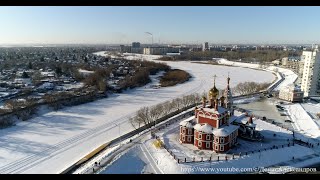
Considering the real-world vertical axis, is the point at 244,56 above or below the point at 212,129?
above

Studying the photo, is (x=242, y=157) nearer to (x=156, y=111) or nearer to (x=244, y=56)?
(x=156, y=111)

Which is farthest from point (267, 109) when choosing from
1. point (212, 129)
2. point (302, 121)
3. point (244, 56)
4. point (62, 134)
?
point (244, 56)

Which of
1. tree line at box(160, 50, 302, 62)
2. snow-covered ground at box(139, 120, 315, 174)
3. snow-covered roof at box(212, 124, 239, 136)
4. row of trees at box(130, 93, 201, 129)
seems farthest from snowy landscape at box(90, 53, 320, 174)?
tree line at box(160, 50, 302, 62)

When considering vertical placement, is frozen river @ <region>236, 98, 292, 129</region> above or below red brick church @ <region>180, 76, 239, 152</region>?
below

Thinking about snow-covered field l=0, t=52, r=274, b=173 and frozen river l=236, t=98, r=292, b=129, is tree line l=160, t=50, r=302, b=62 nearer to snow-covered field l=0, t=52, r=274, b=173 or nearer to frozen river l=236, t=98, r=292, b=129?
frozen river l=236, t=98, r=292, b=129

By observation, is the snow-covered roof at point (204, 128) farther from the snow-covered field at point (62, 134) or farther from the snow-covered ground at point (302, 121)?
the snow-covered ground at point (302, 121)

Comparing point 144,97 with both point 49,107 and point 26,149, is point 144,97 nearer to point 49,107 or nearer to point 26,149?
point 49,107
